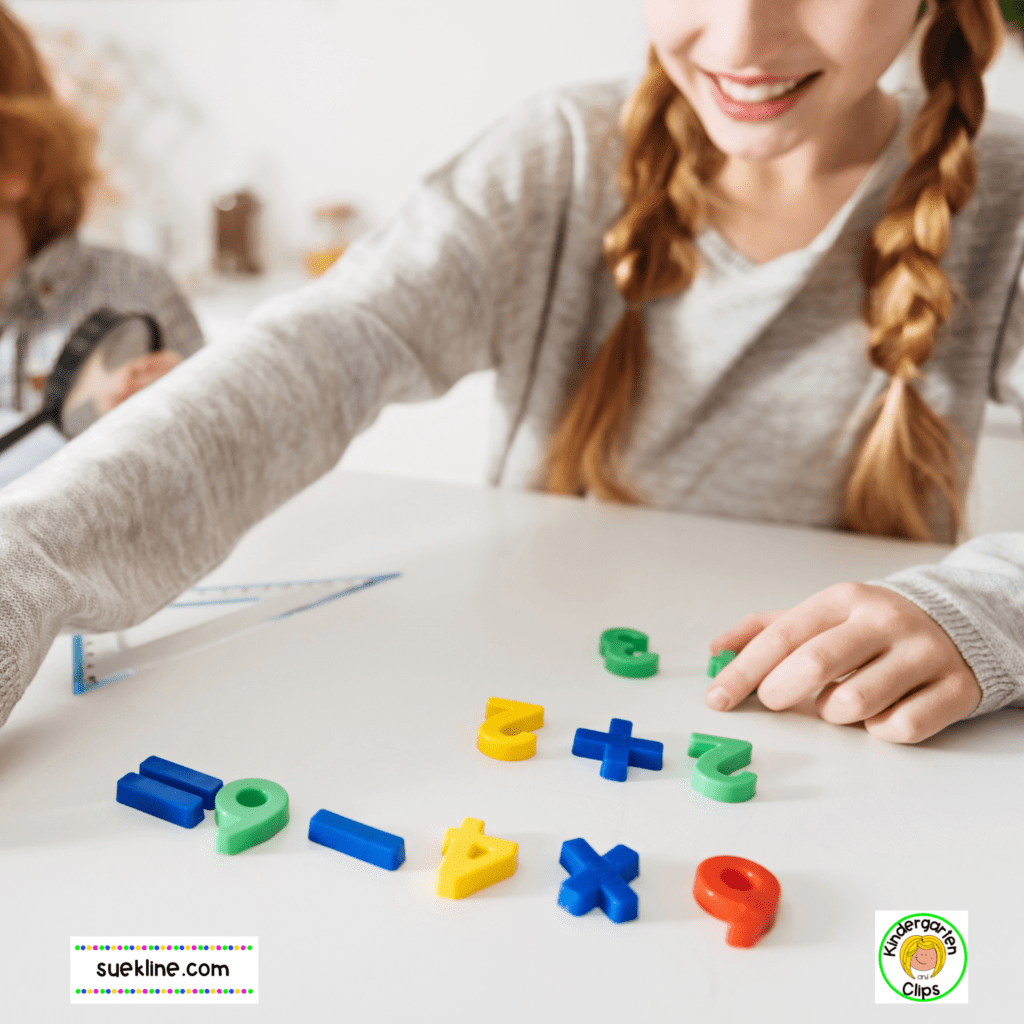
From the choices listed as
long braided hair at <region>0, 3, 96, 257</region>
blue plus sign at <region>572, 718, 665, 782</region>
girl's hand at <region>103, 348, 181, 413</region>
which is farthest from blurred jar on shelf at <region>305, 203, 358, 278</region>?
blue plus sign at <region>572, 718, 665, 782</region>

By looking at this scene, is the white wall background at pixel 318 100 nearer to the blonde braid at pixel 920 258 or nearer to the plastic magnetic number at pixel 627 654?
the blonde braid at pixel 920 258

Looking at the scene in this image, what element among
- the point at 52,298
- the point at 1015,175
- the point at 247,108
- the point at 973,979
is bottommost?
the point at 973,979

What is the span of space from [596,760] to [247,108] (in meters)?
2.25

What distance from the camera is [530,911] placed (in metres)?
0.38

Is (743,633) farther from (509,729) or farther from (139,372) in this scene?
(139,372)

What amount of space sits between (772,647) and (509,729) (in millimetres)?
156

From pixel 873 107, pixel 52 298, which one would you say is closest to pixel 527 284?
pixel 873 107

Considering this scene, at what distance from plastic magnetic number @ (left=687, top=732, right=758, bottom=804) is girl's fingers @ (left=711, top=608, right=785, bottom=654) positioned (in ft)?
0.28

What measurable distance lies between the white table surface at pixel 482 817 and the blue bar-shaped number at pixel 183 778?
16 millimetres

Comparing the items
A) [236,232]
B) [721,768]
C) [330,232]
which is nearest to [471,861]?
[721,768]

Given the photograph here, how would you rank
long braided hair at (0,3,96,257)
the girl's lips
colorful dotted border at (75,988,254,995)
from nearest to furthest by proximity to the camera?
colorful dotted border at (75,988,254,995) < the girl's lips < long braided hair at (0,3,96,257)

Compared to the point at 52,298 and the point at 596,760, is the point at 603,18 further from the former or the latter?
the point at 596,760

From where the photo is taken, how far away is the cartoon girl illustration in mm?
361

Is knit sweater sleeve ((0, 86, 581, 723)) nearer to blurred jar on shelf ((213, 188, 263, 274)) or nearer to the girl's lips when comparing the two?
the girl's lips
